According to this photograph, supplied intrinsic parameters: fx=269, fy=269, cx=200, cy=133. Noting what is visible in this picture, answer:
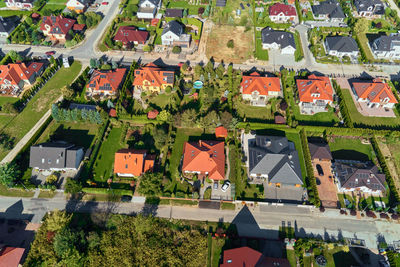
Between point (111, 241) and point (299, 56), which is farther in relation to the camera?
point (299, 56)

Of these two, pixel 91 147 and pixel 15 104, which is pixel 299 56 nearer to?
pixel 91 147

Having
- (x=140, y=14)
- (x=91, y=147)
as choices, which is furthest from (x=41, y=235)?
(x=140, y=14)

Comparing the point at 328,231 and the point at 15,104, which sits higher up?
the point at 15,104

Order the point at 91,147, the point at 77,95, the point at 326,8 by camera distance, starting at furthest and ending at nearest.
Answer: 1. the point at 326,8
2. the point at 77,95
3. the point at 91,147

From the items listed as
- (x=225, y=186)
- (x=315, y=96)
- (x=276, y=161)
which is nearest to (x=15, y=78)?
(x=225, y=186)

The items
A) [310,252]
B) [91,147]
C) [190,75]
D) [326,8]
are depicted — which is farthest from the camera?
[326,8]

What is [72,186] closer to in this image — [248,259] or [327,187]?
[248,259]

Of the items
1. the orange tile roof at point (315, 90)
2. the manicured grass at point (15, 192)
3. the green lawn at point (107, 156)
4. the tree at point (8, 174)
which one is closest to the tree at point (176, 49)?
the green lawn at point (107, 156)
